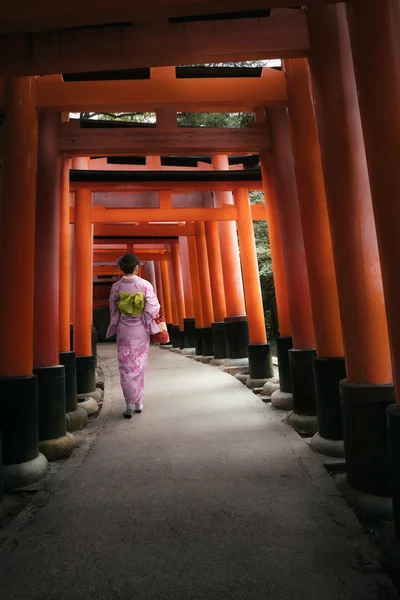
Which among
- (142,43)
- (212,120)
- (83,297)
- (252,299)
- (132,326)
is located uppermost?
(212,120)

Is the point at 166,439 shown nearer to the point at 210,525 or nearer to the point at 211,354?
the point at 210,525

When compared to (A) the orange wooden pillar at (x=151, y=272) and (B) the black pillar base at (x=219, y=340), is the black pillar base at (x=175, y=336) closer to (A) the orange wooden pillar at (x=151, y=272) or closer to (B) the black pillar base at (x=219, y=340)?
(A) the orange wooden pillar at (x=151, y=272)

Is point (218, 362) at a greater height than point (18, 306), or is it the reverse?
point (18, 306)

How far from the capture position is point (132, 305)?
17.6 ft

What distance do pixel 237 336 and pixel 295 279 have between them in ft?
15.6

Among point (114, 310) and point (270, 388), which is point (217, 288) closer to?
point (270, 388)

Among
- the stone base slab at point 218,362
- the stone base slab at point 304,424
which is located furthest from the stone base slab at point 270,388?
the stone base slab at point 218,362

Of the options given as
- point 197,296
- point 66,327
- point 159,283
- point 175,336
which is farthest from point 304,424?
point 159,283

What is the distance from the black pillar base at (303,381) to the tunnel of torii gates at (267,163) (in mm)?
16

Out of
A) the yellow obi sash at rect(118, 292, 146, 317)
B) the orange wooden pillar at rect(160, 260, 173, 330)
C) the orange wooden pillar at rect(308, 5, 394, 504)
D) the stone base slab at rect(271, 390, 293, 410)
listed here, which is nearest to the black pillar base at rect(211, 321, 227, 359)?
the stone base slab at rect(271, 390, 293, 410)

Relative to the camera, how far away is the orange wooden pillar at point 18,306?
129 inches

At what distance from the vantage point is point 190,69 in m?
4.89

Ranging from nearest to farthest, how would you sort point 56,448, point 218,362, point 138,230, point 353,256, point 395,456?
point 395,456 < point 353,256 < point 56,448 < point 218,362 < point 138,230

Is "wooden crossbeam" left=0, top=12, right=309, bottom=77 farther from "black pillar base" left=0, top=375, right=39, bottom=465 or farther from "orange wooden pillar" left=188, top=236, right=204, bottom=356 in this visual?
"orange wooden pillar" left=188, top=236, right=204, bottom=356
